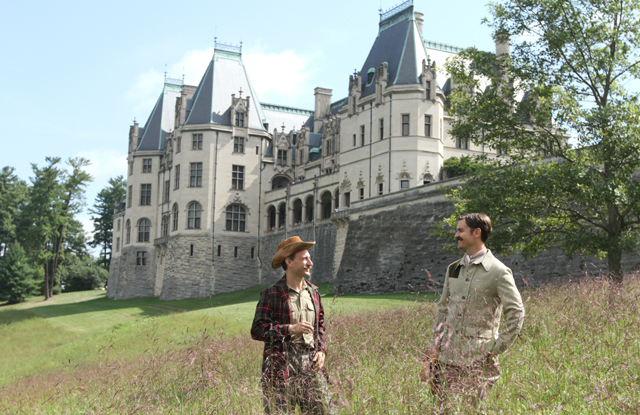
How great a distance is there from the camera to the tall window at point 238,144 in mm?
47703

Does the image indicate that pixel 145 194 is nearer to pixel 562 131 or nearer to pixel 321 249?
pixel 321 249

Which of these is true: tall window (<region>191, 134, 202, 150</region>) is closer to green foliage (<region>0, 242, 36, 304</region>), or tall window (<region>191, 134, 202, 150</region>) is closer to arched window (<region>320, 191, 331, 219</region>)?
arched window (<region>320, 191, 331, 219</region>)

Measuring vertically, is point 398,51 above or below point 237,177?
above

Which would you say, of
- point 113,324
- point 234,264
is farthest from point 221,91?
point 113,324

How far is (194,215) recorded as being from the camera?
46.7 metres

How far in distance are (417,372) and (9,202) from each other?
74015 mm

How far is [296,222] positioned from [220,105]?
1057 centimetres

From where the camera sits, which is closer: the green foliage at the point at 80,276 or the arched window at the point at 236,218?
the arched window at the point at 236,218

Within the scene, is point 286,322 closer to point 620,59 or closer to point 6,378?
point 620,59

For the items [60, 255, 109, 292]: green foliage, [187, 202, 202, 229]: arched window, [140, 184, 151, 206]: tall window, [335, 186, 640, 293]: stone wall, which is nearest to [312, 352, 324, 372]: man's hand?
[335, 186, 640, 293]: stone wall

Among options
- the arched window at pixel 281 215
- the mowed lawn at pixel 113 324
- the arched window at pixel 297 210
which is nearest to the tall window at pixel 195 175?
the arched window at pixel 281 215

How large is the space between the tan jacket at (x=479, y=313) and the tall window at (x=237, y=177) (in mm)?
43302

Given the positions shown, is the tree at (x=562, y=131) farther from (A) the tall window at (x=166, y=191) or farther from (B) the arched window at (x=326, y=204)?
(A) the tall window at (x=166, y=191)

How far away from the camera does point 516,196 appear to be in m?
14.2
